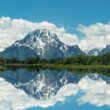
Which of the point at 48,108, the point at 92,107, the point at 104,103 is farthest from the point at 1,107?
the point at 104,103

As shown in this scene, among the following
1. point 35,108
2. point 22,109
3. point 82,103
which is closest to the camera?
point 22,109

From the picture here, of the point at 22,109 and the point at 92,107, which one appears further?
the point at 92,107

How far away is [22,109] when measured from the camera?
36344 millimetres

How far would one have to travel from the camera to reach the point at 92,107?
42469 mm

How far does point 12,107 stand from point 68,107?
6.16 meters

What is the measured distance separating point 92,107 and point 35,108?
22.8 ft

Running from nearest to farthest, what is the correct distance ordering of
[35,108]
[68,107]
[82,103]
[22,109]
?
1. [22,109]
2. [35,108]
3. [68,107]
4. [82,103]

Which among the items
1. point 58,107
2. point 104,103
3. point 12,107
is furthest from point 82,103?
point 12,107

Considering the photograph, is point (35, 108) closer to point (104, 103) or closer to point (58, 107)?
point (58, 107)

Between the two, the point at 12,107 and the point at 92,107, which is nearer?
the point at 12,107

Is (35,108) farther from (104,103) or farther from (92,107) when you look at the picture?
(104,103)

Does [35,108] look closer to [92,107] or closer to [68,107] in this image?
[68,107]

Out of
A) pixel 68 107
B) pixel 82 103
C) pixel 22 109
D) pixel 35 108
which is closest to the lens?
pixel 22 109

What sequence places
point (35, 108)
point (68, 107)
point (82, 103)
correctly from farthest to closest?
point (82, 103) < point (68, 107) < point (35, 108)
